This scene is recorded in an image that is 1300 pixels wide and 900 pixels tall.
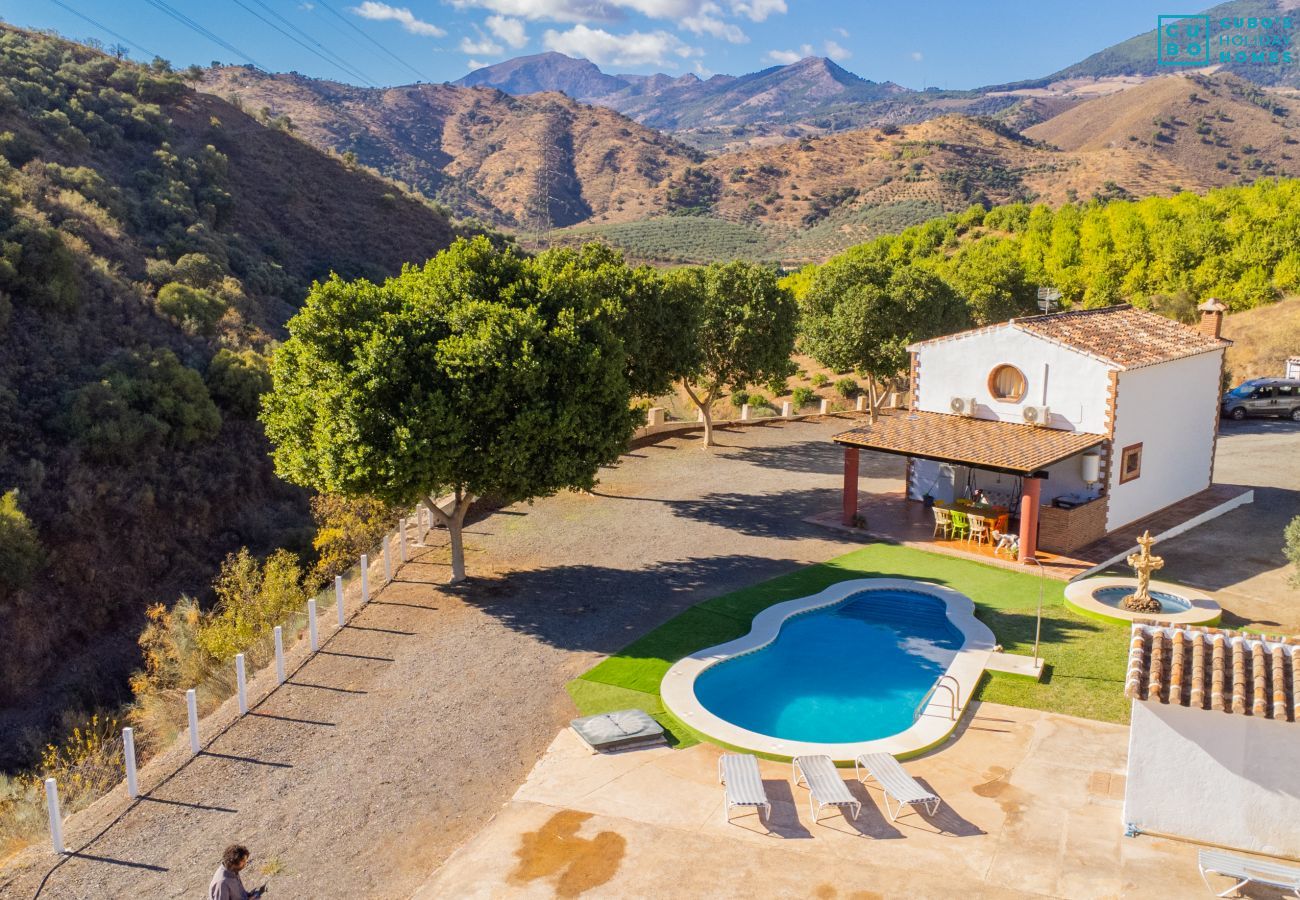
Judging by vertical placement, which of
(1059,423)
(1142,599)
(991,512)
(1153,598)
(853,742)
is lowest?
(853,742)

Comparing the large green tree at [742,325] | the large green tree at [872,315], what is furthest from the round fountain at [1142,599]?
the large green tree at [872,315]

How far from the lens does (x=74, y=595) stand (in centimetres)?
2345

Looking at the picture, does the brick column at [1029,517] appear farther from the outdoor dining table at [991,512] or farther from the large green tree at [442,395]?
the large green tree at [442,395]

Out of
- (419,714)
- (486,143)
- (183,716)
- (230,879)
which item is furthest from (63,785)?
(486,143)

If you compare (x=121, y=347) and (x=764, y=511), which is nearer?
(x=764, y=511)

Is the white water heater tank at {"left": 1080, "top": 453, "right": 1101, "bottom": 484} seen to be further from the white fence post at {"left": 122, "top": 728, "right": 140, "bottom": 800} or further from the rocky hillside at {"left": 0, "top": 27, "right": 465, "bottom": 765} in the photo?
the rocky hillside at {"left": 0, "top": 27, "right": 465, "bottom": 765}

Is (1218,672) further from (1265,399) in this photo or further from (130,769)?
(1265,399)

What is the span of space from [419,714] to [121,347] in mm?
25462

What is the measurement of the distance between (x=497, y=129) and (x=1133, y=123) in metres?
104

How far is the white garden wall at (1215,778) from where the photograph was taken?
385 inches

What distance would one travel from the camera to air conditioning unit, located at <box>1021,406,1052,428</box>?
22.0 meters

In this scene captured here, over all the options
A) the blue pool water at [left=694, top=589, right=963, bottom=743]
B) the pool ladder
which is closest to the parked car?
the blue pool water at [left=694, top=589, right=963, bottom=743]

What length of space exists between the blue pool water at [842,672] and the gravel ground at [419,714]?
7.21 ft

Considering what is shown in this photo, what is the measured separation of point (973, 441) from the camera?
21750 millimetres
